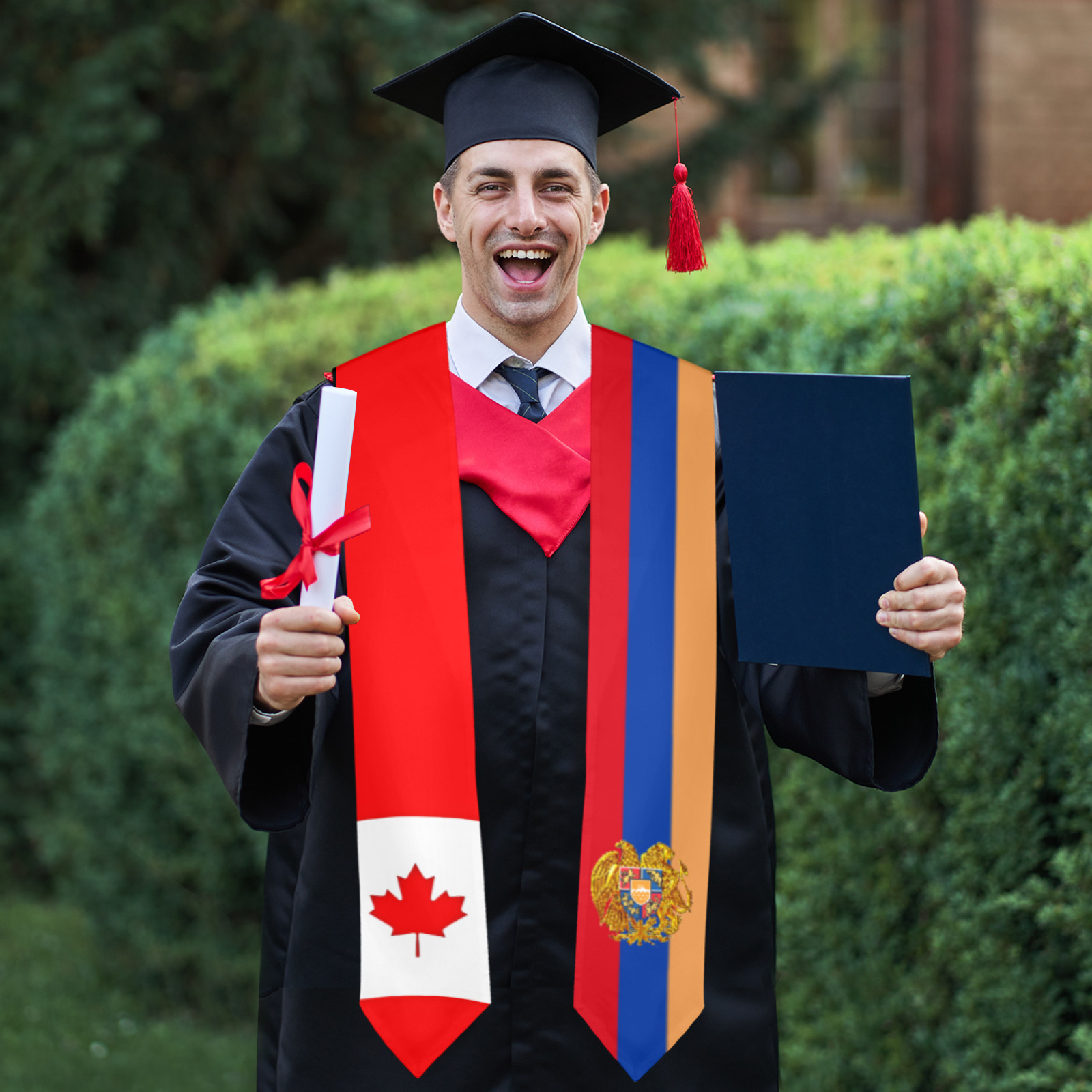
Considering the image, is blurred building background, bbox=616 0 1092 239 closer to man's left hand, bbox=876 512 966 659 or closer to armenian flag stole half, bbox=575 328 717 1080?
armenian flag stole half, bbox=575 328 717 1080

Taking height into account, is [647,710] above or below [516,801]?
above

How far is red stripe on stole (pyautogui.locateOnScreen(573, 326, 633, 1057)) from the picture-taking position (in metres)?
2.03

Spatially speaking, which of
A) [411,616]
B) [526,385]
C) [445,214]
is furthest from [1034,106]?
[411,616]

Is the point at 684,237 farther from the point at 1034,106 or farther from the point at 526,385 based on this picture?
the point at 1034,106

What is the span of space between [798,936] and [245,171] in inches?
222

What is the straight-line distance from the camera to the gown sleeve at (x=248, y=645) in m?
1.90

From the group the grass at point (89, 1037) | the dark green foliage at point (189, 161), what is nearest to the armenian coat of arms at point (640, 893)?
the grass at point (89, 1037)

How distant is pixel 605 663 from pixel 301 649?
1.83 feet

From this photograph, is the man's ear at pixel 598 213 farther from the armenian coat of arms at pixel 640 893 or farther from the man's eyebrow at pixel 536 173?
the armenian coat of arms at pixel 640 893

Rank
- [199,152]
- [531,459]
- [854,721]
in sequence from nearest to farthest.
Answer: [854,721] < [531,459] < [199,152]

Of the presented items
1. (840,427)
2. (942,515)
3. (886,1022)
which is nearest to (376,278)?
(942,515)

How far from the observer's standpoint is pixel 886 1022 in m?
3.16

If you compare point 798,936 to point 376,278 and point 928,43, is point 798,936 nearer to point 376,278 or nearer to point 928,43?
point 376,278

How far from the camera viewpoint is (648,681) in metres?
2.11
